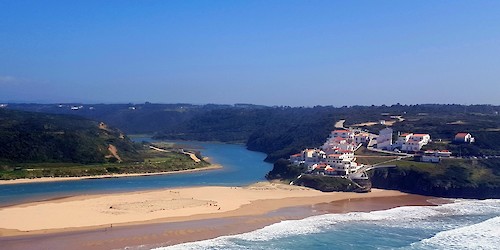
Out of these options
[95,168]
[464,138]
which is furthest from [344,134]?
[95,168]

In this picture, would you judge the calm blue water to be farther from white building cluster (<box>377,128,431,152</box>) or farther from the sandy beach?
white building cluster (<box>377,128,431,152</box>)

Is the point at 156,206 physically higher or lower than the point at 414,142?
lower

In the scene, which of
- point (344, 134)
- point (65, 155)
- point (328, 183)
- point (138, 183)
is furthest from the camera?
point (344, 134)

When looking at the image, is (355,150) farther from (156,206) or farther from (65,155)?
(65,155)

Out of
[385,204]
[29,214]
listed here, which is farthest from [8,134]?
[385,204]

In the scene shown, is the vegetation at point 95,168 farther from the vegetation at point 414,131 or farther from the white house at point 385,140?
the white house at point 385,140

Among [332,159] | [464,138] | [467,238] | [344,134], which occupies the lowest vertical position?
[467,238]
